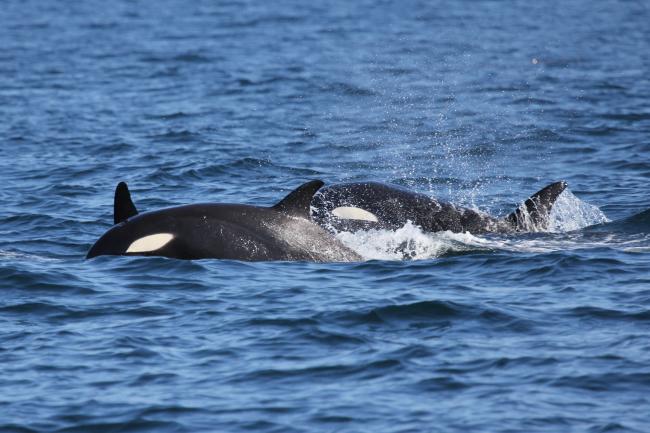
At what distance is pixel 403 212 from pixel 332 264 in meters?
2.24

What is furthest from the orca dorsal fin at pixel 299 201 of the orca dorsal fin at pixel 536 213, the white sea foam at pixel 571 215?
the white sea foam at pixel 571 215

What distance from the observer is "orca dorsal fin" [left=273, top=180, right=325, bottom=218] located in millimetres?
13416

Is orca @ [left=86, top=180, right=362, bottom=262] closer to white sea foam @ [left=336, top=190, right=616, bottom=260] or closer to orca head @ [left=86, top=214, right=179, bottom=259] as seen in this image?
orca head @ [left=86, top=214, right=179, bottom=259]

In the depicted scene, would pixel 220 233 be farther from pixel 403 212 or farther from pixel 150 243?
pixel 403 212

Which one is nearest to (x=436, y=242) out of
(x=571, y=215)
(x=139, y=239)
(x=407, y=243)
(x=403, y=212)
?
(x=407, y=243)

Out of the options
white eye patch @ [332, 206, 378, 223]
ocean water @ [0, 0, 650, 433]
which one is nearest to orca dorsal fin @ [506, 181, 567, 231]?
ocean water @ [0, 0, 650, 433]

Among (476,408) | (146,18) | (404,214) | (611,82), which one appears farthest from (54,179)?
(146,18)

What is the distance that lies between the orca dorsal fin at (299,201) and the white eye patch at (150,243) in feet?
4.07

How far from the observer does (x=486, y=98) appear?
101ft

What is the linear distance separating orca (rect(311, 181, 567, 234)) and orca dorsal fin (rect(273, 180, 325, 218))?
1851 mm

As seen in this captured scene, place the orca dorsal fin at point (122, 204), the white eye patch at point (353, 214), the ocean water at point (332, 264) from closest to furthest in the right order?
1. the ocean water at point (332, 264)
2. the orca dorsal fin at point (122, 204)
3. the white eye patch at point (353, 214)

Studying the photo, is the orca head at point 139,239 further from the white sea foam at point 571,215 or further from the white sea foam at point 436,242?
the white sea foam at point 571,215

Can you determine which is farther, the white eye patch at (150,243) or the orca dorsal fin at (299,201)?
the white eye patch at (150,243)

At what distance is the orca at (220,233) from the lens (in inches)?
543
